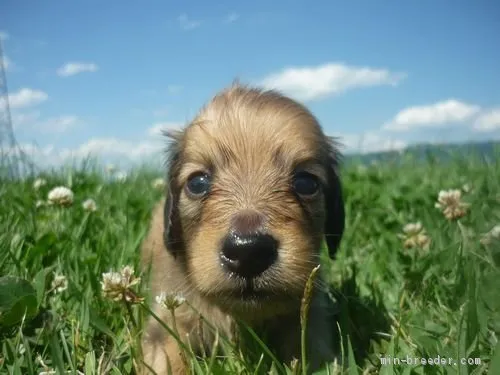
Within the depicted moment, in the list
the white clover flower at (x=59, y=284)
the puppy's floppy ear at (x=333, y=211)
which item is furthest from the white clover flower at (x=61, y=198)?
the puppy's floppy ear at (x=333, y=211)

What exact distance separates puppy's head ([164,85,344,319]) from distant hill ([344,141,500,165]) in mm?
5112

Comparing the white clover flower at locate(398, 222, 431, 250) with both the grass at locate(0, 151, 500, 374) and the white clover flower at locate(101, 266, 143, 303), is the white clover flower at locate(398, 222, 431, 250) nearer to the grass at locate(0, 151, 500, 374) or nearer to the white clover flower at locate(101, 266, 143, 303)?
the grass at locate(0, 151, 500, 374)

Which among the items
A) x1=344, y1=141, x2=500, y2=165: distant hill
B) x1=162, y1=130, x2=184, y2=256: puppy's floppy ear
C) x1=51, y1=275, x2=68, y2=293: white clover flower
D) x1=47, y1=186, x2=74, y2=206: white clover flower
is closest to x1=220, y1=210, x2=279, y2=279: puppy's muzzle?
x1=162, y1=130, x2=184, y2=256: puppy's floppy ear

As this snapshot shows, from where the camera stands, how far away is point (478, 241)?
2939 millimetres

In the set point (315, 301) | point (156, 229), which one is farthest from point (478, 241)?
point (156, 229)

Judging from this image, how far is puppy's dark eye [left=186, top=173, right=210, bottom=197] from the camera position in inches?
97.2

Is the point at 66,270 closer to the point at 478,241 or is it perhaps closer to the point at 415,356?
the point at 415,356

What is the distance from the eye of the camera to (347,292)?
293cm

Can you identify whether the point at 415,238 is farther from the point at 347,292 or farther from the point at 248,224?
the point at 248,224

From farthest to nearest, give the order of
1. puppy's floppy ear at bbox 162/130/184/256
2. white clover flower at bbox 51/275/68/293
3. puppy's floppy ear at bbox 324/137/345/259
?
puppy's floppy ear at bbox 324/137/345/259, puppy's floppy ear at bbox 162/130/184/256, white clover flower at bbox 51/275/68/293

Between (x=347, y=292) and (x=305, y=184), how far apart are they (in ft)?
2.57

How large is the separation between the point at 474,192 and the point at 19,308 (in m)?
3.57

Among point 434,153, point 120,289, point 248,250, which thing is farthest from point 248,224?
point 434,153

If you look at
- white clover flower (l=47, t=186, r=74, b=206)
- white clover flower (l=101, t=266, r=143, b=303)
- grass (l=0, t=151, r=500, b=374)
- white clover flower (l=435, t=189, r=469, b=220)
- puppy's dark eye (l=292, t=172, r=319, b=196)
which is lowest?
grass (l=0, t=151, r=500, b=374)
